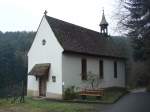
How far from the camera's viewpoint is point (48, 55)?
27266 mm

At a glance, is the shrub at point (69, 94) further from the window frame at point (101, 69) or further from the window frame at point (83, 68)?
the window frame at point (101, 69)

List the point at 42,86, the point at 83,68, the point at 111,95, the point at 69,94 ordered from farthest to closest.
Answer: the point at 83,68
the point at 42,86
the point at 111,95
the point at 69,94

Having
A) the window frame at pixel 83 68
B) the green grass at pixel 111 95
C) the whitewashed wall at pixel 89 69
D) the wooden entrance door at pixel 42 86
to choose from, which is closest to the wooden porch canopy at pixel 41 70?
Answer: the wooden entrance door at pixel 42 86

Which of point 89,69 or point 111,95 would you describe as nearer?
point 111,95

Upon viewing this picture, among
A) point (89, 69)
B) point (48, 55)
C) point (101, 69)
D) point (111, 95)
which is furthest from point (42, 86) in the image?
point (101, 69)

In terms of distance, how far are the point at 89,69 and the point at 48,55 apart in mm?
4785

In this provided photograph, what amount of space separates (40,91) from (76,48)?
5565 millimetres

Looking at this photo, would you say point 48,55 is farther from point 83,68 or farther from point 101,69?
point 101,69

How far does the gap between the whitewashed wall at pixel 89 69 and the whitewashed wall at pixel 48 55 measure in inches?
25.3

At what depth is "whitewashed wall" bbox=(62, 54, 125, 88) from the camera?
26297mm

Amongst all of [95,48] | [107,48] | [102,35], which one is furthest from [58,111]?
[102,35]

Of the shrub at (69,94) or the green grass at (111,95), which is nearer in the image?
the green grass at (111,95)

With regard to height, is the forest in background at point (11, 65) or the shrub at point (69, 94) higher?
the forest in background at point (11, 65)

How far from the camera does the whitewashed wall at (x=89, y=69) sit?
26297 mm
